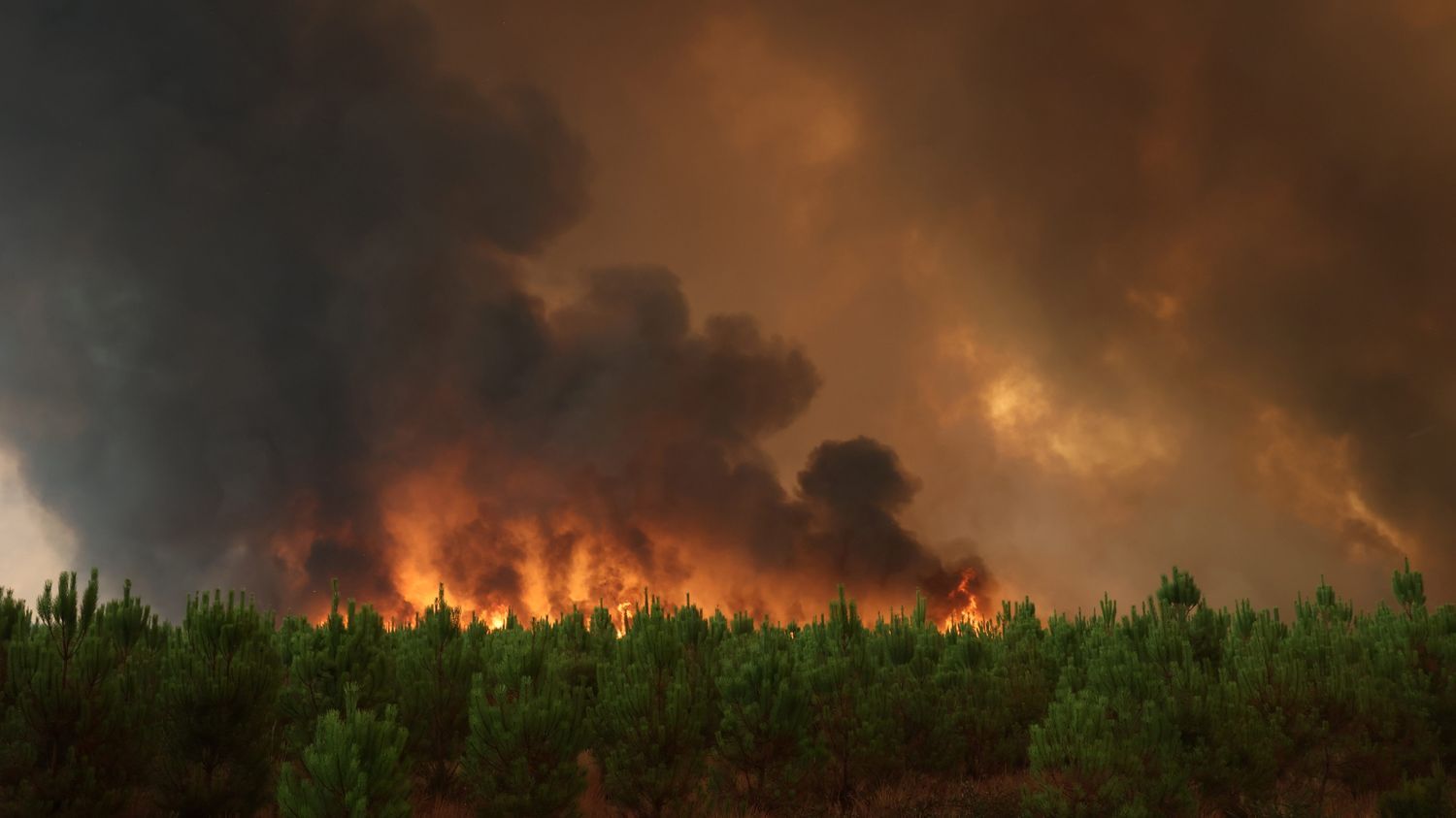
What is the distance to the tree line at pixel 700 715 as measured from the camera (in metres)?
11.8

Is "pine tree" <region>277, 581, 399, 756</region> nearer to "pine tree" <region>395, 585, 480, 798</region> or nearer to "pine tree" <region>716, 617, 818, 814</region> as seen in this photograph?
"pine tree" <region>395, 585, 480, 798</region>

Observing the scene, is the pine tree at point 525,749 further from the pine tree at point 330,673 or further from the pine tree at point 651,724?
the pine tree at point 330,673

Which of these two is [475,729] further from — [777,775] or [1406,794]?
[1406,794]

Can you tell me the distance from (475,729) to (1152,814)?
9199 mm

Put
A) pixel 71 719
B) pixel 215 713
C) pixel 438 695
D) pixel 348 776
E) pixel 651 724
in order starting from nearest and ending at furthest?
pixel 348 776, pixel 71 719, pixel 215 713, pixel 651 724, pixel 438 695

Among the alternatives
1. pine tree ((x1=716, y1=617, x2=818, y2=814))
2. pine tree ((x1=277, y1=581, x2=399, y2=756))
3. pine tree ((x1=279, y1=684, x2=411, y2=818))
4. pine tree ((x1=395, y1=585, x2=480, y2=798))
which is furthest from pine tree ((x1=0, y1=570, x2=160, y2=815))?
pine tree ((x1=716, y1=617, x2=818, y2=814))

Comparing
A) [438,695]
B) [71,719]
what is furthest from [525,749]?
[71,719]

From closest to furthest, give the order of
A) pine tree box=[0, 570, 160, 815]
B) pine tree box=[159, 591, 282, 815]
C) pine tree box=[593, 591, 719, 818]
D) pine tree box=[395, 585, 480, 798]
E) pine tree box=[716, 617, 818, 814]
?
pine tree box=[0, 570, 160, 815] < pine tree box=[159, 591, 282, 815] < pine tree box=[593, 591, 719, 818] < pine tree box=[716, 617, 818, 814] < pine tree box=[395, 585, 480, 798]

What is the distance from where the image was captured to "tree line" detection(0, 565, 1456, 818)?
11797 mm

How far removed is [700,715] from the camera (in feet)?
46.0

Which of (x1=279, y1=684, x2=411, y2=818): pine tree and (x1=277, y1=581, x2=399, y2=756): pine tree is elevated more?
(x1=277, y1=581, x2=399, y2=756): pine tree

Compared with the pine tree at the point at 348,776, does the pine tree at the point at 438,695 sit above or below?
above

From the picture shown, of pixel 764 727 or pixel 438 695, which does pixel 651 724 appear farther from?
pixel 438 695

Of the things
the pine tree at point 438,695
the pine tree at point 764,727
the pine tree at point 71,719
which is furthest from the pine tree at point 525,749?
the pine tree at point 71,719
